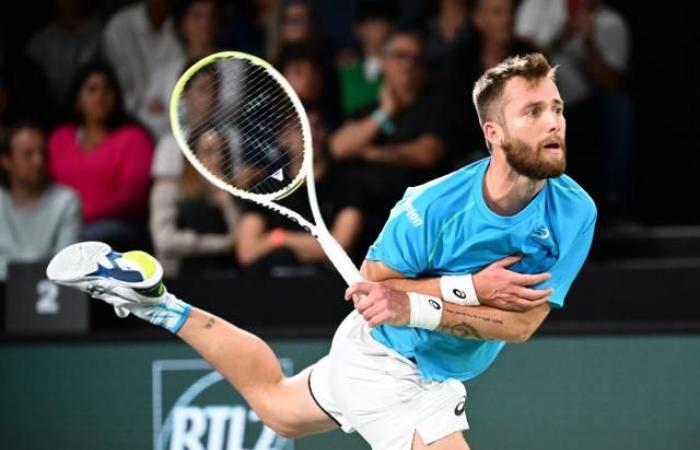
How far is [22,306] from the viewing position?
23.1 ft

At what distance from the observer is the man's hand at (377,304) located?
4.68 m

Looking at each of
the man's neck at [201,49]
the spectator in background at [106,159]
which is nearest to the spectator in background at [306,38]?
the man's neck at [201,49]

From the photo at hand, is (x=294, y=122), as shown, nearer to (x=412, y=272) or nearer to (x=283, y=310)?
(x=283, y=310)

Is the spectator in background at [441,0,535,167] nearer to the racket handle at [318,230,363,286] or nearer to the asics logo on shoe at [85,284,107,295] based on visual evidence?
the asics logo on shoe at [85,284,107,295]

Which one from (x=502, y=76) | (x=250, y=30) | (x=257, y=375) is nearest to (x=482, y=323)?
A: (x=502, y=76)

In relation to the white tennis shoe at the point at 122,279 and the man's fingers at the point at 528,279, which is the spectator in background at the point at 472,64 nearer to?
the white tennis shoe at the point at 122,279

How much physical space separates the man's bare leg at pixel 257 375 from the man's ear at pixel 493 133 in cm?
127

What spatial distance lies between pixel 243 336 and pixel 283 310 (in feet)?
4.53

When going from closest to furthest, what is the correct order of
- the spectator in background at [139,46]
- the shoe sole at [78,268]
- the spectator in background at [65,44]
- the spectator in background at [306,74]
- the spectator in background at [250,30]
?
1. the shoe sole at [78,268]
2. the spectator in background at [306,74]
3. the spectator in background at [139,46]
4. the spectator in background at [250,30]
5. the spectator in background at [65,44]

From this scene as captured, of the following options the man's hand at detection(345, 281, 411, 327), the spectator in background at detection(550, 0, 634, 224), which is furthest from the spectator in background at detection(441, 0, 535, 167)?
the man's hand at detection(345, 281, 411, 327)

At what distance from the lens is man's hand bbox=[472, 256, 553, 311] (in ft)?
15.9

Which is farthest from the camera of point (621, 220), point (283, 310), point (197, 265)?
point (621, 220)

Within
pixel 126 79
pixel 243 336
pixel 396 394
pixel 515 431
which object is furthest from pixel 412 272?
pixel 126 79

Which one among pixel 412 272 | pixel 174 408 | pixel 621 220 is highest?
pixel 412 272
